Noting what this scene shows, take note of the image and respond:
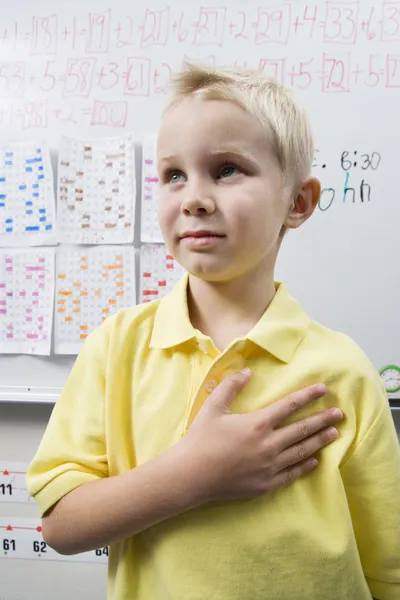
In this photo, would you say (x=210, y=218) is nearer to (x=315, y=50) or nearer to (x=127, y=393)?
(x=127, y=393)

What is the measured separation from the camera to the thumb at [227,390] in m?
0.57

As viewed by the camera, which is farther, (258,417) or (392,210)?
(392,210)

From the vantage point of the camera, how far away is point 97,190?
4.16ft

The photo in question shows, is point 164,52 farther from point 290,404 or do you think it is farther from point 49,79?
point 290,404

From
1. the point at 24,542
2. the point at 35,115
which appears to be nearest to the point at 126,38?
the point at 35,115

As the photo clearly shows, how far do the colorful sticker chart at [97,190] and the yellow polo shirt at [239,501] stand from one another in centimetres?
65

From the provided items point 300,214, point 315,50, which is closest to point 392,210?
point 315,50

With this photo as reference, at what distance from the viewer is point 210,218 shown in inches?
22.6

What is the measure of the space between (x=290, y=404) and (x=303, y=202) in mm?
272

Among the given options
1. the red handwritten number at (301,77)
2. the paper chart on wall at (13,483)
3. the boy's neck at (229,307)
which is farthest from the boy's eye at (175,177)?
the paper chart on wall at (13,483)

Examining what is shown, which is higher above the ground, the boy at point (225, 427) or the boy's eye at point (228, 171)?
the boy's eye at point (228, 171)

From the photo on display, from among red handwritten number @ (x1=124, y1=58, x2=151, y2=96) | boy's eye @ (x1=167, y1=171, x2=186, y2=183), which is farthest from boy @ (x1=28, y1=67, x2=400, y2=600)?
red handwritten number @ (x1=124, y1=58, x2=151, y2=96)

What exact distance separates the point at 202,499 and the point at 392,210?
2.82 ft

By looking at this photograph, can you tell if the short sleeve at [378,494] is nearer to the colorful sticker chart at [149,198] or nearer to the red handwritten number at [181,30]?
the colorful sticker chart at [149,198]
